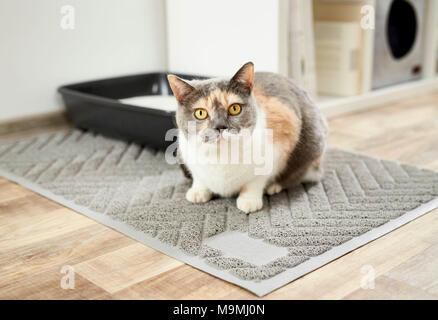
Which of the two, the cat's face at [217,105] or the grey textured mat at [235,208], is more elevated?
the cat's face at [217,105]

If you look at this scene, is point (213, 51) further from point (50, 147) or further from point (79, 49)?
point (50, 147)

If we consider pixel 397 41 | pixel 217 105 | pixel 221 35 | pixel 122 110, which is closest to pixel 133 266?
pixel 217 105

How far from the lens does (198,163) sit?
56.1 inches

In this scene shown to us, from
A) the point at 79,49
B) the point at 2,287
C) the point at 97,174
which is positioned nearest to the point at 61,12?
the point at 79,49

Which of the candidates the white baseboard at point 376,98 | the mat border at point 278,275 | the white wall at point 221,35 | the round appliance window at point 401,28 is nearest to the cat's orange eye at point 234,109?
the mat border at point 278,275

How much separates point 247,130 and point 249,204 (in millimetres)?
242

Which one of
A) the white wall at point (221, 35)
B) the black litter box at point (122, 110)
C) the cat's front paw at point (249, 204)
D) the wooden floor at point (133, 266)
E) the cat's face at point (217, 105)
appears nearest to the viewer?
the wooden floor at point (133, 266)

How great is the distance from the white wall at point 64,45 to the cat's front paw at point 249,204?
1.31 m

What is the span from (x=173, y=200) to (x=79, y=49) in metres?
1.19

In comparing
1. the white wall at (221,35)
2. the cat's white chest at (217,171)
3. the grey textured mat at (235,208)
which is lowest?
the grey textured mat at (235,208)

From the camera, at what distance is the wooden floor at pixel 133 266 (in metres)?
1.06

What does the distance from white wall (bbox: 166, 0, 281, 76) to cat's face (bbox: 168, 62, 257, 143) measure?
88cm

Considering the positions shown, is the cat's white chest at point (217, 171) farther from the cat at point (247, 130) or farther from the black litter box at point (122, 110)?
the black litter box at point (122, 110)

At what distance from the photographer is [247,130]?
53.4 inches
